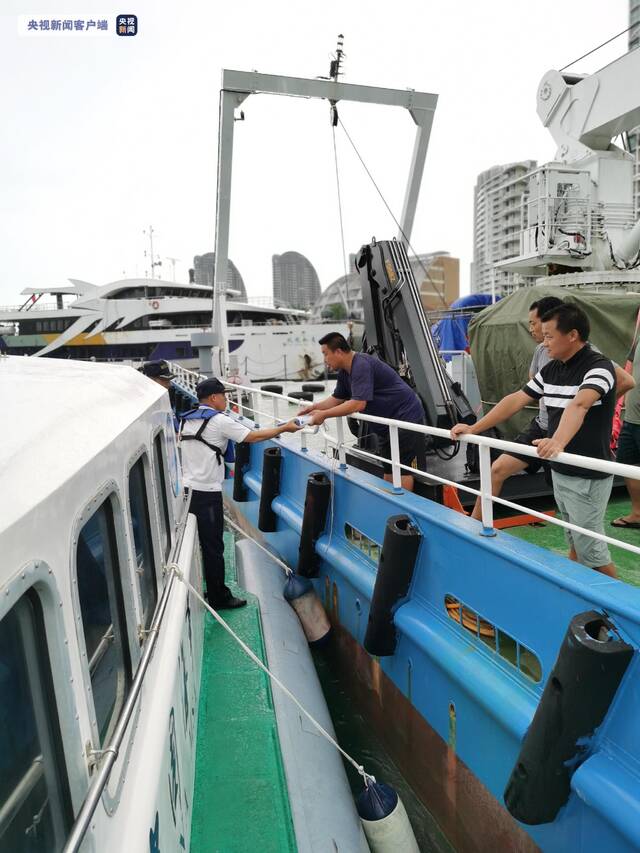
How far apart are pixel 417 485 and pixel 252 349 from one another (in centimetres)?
3433

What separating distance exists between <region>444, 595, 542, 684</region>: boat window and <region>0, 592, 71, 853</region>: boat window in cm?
192

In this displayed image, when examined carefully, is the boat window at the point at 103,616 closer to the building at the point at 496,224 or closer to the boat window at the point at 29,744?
the boat window at the point at 29,744

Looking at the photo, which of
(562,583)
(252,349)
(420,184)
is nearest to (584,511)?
(562,583)

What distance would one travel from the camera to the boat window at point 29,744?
42.4 inches

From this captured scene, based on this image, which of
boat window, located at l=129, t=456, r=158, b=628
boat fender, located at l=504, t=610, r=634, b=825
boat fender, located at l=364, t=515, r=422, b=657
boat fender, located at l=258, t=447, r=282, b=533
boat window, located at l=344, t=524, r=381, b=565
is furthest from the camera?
boat fender, located at l=258, t=447, r=282, b=533

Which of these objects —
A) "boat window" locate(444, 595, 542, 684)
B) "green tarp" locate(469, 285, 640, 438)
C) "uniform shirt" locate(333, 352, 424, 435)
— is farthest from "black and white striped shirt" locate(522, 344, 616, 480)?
"green tarp" locate(469, 285, 640, 438)

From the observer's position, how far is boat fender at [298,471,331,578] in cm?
445

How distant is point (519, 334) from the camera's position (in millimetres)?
6328

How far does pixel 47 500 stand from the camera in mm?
1232

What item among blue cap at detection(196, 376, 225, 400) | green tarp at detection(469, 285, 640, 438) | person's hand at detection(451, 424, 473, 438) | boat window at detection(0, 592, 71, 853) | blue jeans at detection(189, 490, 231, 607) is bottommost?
blue jeans at detection(189, 490, 231, 607)

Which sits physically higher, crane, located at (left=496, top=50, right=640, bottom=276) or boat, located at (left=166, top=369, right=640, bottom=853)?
crane, located at (left=496, top=50, right=640, bottom=276)

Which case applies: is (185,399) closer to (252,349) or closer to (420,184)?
(420,184)

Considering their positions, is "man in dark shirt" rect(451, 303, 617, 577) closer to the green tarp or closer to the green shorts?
the green shorts

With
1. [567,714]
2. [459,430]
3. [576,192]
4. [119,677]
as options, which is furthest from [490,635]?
[576,192]
